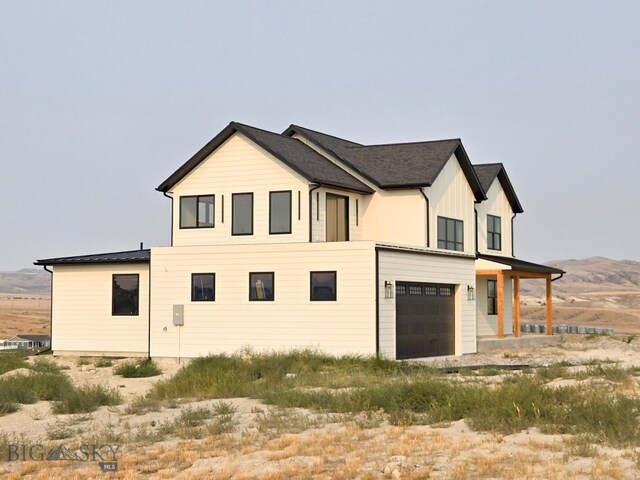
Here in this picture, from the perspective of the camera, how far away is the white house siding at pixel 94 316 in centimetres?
3625

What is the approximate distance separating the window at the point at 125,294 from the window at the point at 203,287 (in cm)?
303

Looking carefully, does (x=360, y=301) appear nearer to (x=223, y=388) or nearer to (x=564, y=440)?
(x=223, y=388)

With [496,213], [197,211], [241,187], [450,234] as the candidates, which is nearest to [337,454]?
[241,187]

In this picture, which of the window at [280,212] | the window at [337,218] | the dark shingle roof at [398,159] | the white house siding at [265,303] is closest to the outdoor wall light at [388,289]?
the white house siding at [265,303]

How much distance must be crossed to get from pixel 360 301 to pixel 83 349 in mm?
11491

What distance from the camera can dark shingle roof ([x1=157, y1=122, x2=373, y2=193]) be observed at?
114 feet

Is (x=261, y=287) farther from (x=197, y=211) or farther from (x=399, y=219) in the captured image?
(x=399, y=219)

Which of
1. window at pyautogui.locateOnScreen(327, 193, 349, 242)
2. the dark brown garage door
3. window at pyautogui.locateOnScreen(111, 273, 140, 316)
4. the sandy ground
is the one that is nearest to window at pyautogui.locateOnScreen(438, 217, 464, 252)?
the dark brown garage door

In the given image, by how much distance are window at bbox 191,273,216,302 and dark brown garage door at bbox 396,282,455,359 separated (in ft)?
20.2

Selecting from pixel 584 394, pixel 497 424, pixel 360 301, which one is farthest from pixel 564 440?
pixel 360 301

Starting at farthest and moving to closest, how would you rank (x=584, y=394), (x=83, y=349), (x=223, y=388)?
(x=83, y=349)
(x=223, y=388)
(x=584, y=394)

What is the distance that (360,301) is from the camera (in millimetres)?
31484

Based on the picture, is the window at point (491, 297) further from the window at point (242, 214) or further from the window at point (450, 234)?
the window at point (242, 214)

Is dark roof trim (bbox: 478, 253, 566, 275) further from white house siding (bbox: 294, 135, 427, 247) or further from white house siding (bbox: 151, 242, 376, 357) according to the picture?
white house siding (bbox: 151, 242, 376, 357)
